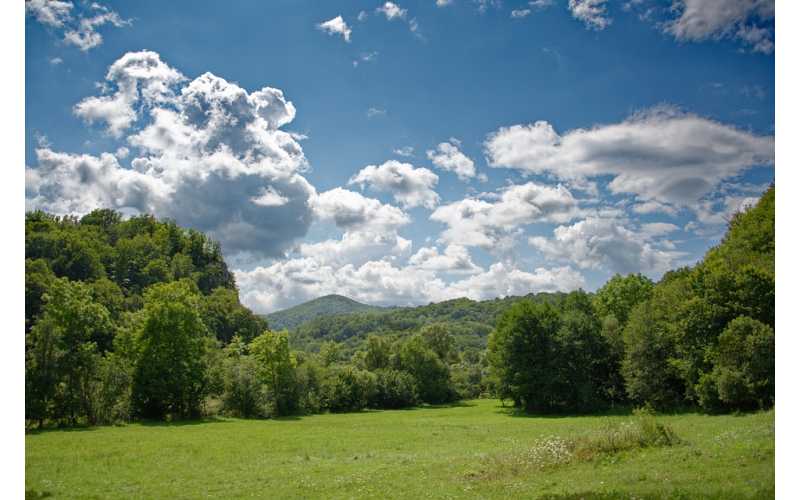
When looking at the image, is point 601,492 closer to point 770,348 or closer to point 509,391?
point 770,348

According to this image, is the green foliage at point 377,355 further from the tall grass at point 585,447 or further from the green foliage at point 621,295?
the tall grass at point 585,447

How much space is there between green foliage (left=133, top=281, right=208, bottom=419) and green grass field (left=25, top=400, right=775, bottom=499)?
1852 cm

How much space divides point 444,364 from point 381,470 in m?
83.0

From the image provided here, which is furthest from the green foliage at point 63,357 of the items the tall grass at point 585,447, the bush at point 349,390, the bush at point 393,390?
the bush at point 393,390

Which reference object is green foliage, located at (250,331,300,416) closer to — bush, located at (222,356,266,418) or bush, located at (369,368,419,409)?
bush, located at (222,356,266,418)

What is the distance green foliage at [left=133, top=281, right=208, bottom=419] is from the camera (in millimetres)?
55750

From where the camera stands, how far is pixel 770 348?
41.5 meters

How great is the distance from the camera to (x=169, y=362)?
2266 inches

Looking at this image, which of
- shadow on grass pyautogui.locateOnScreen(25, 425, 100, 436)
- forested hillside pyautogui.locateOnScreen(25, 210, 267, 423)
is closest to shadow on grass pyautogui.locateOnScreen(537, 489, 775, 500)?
shadow on grass pyautogui.locateOnScreen(25, 425, 100, 436)

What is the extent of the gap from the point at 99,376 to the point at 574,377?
54.6m

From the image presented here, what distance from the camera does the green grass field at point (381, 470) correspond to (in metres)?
17.6
